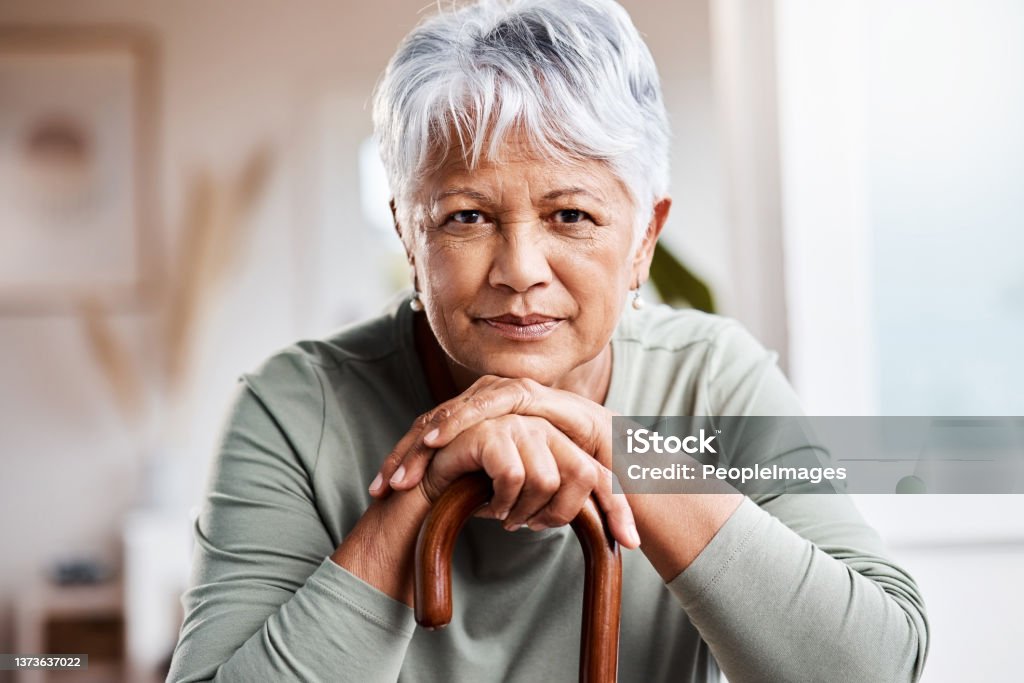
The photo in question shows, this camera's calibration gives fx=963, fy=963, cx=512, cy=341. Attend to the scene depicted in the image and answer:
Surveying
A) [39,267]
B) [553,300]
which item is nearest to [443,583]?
[553,300]

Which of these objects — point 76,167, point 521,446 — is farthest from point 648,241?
point 76,167

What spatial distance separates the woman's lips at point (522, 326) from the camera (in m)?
0.93

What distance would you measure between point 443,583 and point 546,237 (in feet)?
1.23

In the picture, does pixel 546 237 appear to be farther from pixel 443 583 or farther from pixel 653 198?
pixel 443 583

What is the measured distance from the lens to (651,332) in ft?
3.90

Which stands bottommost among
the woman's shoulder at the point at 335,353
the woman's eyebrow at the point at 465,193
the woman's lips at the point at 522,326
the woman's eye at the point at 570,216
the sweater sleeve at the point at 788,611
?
the sweater sleeve at the point at 788,611

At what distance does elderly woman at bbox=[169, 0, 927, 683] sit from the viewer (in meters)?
0.85

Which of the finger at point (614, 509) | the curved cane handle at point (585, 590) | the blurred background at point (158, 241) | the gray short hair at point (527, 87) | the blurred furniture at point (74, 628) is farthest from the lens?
the blurred background at point (158, 241)

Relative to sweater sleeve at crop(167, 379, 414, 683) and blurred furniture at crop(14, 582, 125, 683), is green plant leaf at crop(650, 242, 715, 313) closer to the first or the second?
sweater sleeve at crop(167, 379, 414, 683)

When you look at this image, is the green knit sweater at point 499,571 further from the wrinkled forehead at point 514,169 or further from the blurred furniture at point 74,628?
the blurred furniture at point 74,628

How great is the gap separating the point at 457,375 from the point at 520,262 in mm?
235

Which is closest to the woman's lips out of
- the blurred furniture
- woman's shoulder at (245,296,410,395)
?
woman's shoulder at (245,296,410,395)

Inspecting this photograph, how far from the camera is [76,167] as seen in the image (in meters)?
3.61

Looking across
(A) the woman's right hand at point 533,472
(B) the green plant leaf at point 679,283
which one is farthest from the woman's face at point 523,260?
(B) the green plant leaf at point 679,283
